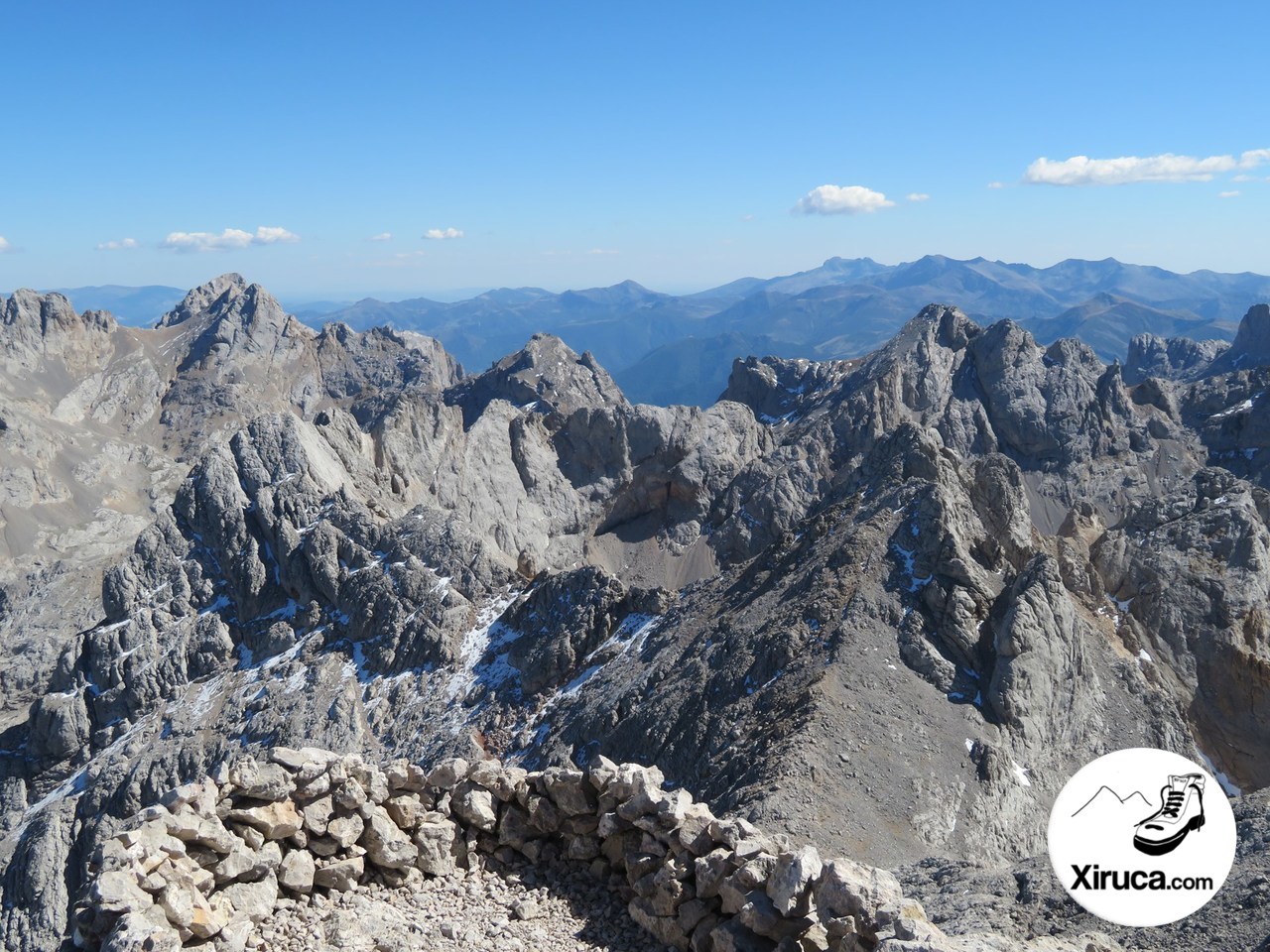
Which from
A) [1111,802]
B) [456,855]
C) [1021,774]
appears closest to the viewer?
[1111,802]

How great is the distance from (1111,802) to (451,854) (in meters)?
12.4

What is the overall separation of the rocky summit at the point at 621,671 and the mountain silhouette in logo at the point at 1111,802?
11.6 feet

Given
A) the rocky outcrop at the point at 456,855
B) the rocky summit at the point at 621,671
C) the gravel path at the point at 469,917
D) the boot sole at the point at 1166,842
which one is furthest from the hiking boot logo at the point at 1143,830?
the gravel path at the point at 469,917

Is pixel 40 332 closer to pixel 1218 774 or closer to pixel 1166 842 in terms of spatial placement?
pixel 1218 774

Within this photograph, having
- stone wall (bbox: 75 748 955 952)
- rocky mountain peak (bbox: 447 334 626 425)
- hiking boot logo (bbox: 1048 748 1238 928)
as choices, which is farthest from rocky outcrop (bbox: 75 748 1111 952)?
rocky mountain peak (bbox: 447 334 626 425)

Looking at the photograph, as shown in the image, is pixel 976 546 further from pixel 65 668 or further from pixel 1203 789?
pixel 65 668

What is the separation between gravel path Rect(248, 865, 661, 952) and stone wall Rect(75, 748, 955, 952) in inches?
14.4

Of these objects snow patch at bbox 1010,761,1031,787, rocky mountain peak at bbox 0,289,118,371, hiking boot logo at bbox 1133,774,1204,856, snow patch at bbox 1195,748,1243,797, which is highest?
rocky mountain peak at bbox 0,289,118,371

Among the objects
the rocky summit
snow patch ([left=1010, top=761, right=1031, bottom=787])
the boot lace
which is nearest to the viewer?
the boot lace

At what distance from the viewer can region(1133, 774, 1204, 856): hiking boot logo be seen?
14.9m

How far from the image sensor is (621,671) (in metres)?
56.3

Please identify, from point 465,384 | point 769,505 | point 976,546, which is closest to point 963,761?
point 976,546

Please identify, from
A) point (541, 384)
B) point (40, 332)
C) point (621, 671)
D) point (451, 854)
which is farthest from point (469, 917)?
point (40, 332)

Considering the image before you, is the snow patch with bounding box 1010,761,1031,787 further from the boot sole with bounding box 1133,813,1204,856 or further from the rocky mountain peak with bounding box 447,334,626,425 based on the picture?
the rocky mountain peak with bounding box 447,334,626,425
